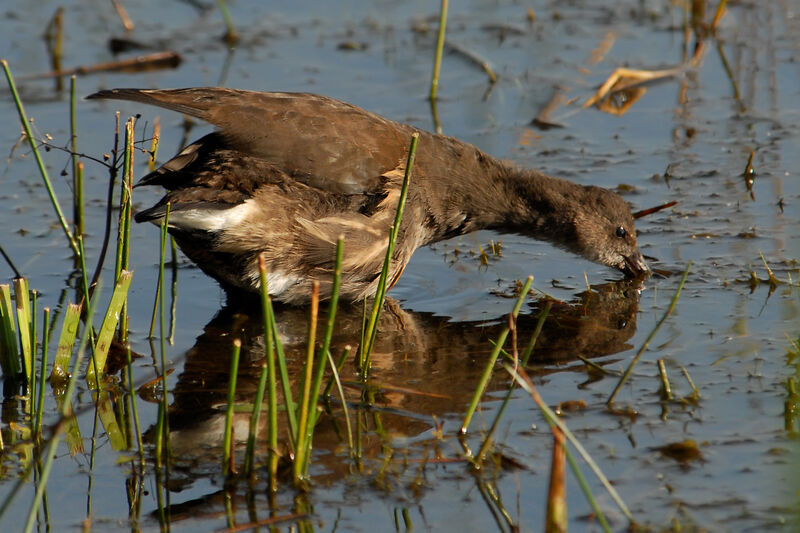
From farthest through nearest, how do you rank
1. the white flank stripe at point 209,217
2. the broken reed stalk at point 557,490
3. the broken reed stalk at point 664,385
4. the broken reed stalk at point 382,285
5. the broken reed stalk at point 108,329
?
the white flank stripe at point 209,217
the broken reed stalk at point 108,329
the broken reed stalk at point 664,385
the broken reed stalk at point 382,285
the broken reed stalk at point 557,490

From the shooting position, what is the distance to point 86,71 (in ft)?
27.8

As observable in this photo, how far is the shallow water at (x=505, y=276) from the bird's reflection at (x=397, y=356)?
0.02 m

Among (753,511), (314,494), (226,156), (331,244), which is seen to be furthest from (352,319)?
(753,511)

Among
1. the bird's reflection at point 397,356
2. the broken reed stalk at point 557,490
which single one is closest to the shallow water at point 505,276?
the bird's reflection at point 397,356

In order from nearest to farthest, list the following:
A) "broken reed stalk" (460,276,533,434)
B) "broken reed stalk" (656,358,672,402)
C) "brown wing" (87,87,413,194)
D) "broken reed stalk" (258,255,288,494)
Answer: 1. "broken reed stalk" (258,255,288,494)
2. "broken reed stalk" (460,276,533,434)
3. "broken reed stalk" (656,358,672,402)
4. "brown wing" (87,87,413,194)

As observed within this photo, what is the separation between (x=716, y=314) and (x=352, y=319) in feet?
5.62

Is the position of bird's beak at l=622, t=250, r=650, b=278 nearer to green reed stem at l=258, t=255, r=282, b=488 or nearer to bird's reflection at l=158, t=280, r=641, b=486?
bird's reflection at l=158, t=280, r=641, b=486

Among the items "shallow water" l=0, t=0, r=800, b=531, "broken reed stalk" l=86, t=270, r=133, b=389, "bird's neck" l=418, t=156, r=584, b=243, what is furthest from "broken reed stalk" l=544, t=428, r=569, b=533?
"bird's neck" l=418, t=156, r=584, b=243

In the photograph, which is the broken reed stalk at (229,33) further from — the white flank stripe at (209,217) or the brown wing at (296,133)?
the white flank stripe at (209,217)

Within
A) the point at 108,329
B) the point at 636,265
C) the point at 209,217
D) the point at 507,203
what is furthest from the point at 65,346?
the point at 636,265

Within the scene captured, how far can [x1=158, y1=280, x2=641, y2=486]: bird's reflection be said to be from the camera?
4164 mm

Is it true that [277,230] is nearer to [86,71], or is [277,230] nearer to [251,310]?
[251,310]

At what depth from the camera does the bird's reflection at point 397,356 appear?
416cm

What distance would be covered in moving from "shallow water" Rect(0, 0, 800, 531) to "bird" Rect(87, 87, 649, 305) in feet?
0.97
